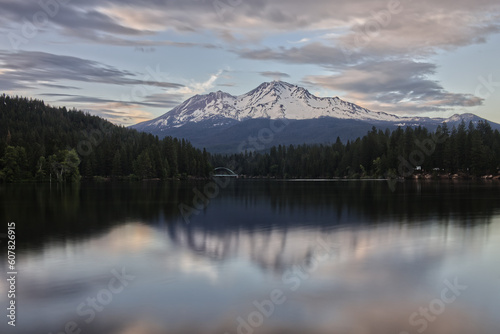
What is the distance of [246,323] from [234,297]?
3.04 metres

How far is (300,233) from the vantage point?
119 ft

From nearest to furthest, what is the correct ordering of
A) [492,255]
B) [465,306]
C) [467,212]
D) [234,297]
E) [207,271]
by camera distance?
[465,306]
[234,297]
[207,271]
[492,255]
[467,212]

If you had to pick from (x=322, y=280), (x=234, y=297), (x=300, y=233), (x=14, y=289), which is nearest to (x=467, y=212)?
(x=300, y=233)

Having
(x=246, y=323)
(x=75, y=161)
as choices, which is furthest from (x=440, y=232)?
(x=75, y=161)

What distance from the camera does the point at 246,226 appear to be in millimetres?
41781

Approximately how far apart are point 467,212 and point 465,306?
38627 millimetres

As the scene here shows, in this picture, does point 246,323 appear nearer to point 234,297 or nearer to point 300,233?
point 234,297

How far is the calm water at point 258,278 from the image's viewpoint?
15031 mm

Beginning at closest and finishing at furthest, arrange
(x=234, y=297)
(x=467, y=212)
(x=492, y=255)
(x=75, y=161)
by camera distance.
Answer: (x=234, y=297)
(x=492, y=255)
(x=467, y=212)
(x=75, y=161)

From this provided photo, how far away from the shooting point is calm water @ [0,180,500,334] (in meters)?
15.0

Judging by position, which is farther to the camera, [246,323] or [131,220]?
[131,220]

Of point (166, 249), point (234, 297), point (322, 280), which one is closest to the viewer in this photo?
point (234, 297)

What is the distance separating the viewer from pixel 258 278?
830 inches

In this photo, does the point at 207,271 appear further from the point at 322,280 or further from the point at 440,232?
the point at 440,232
